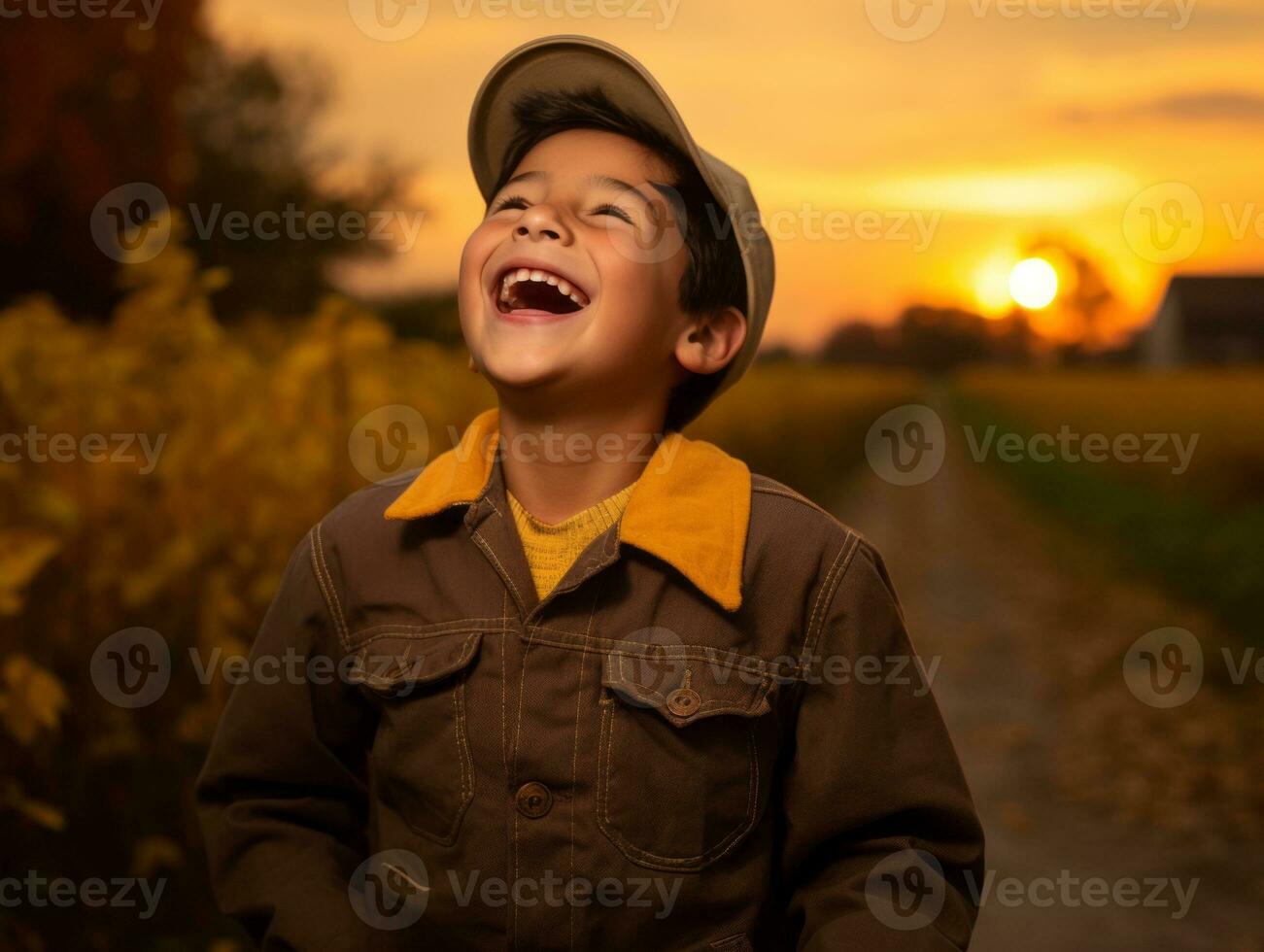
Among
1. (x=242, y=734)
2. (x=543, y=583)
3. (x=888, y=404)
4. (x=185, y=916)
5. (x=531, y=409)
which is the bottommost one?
(x=185, y=916)

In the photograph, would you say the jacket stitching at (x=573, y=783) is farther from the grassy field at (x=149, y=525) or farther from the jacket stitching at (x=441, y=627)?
the grassy field at (x=149, y=525)

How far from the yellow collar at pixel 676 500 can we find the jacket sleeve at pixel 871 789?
0.50 ft

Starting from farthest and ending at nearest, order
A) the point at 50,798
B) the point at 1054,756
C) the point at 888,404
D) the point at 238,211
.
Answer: the point at 888,404 < the point at 238,211 < the point at 1054,756 < the point at 50,798

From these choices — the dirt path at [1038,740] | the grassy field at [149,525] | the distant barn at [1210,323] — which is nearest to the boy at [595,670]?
the grassy field at [149,525]

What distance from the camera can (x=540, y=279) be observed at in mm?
1624

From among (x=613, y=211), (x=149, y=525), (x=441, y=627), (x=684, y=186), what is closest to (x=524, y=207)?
(x=613, y=211)

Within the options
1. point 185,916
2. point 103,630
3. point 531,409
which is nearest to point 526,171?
point 531,409

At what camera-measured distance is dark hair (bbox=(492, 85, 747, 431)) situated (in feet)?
5.81

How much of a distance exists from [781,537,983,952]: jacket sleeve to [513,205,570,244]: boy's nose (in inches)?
22.0

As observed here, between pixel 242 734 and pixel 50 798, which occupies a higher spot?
pixel 242 734

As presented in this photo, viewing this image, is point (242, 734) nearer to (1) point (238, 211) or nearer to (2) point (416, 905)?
(2) point (416, 905)

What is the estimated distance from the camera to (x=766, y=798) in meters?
1.66

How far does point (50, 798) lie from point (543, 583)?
1647 millimetres

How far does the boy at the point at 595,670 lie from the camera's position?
1591mm
